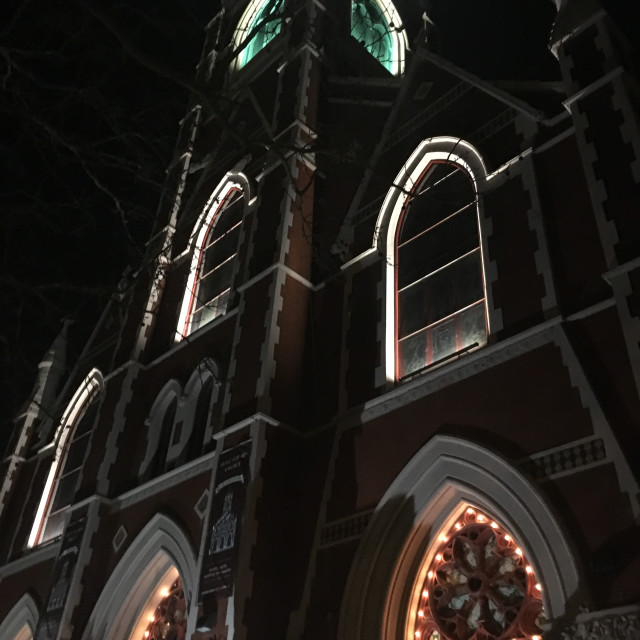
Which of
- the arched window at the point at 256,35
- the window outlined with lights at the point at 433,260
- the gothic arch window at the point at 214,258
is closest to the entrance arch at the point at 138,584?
the gothic arch window at the point at 214,258

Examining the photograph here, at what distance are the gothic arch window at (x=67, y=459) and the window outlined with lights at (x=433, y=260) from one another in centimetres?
735

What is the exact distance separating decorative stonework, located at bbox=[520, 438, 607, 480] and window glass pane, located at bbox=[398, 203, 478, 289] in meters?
3.34

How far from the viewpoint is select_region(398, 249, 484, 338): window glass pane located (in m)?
8.90

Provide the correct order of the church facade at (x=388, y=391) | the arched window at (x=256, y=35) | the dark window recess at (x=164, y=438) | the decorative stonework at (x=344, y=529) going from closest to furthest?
the church facade at (x=388, y=391) < the decorative stonework at (x=344, y=529) < the dark window recess at (x=164, y=438) < the arched window at (x=256, y=35)

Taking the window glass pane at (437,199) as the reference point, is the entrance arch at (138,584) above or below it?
below

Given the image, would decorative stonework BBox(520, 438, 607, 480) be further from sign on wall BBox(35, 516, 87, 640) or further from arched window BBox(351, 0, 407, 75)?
arched window BBox(351, 0, 407, 75)

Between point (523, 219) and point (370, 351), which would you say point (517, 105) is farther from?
point (370, 351)

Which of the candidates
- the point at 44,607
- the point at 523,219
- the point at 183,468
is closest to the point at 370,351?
the point at 523,219

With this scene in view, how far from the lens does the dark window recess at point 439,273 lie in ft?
28.7

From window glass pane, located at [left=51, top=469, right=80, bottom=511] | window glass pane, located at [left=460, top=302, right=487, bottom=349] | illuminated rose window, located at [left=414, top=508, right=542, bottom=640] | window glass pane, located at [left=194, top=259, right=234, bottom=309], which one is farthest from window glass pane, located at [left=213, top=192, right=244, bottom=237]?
illuminated rose window, located at [left=414, top=508, right=542, bottom=640]

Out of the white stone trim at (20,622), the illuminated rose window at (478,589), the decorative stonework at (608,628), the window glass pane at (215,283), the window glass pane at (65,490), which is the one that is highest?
the window glass pane at (215,283)

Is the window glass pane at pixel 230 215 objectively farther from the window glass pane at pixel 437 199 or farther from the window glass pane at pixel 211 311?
the window glass pane at pixel 437 199

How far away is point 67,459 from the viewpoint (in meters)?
15.1

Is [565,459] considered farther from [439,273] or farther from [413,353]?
[439,273]
